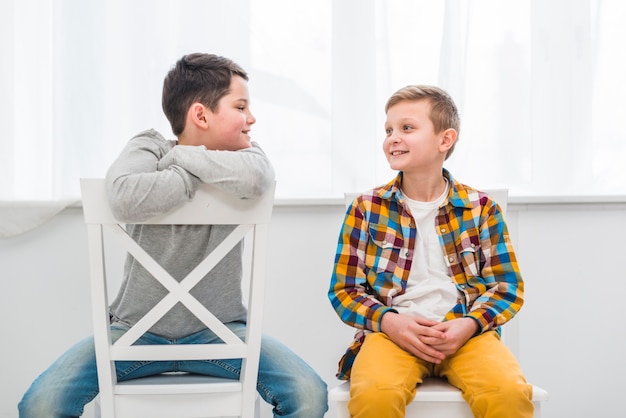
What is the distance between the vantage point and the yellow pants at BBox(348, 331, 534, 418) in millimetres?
1244

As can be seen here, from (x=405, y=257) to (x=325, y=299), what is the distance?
2.08 feet

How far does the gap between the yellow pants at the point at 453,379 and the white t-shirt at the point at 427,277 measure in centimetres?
11

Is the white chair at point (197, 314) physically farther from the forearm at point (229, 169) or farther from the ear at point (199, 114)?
the ear at point (199, 114)

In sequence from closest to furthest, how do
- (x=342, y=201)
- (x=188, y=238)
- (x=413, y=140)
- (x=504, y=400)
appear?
(x=504, y=400), (x=188, y=238), (x=413, y=140), (x=342, y=201)

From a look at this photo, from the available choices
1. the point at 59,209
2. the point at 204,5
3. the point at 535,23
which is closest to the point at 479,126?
the point at 535,23

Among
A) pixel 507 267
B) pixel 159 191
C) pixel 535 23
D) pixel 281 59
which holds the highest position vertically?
pixel 535 23

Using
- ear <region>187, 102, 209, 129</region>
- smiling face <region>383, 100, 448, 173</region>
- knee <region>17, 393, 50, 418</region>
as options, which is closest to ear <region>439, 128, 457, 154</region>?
smiling face <region>383, 100, 448, 173</region>

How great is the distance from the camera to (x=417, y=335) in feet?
4.49

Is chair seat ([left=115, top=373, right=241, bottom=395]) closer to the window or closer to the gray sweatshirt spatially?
the gray sweatshirt

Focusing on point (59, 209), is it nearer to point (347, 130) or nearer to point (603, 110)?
point (347, 130)

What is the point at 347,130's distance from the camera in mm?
2084

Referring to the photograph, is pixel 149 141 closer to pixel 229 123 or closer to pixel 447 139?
pixel 229 123

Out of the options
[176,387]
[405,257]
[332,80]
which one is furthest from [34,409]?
[332,80]

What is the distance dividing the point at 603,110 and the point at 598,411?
93 centimetres
